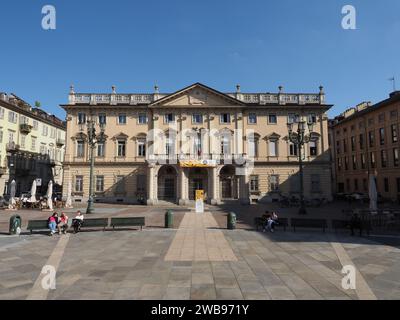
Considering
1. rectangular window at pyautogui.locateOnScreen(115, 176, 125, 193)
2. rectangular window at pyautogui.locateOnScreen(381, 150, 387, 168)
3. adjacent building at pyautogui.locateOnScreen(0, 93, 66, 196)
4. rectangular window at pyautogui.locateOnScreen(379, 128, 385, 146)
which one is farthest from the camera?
rectangular window at pyautogui.locateOnScreen(379, 128, 385, 146)

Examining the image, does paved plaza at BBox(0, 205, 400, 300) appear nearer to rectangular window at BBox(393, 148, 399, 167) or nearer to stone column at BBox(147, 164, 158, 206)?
stone column at BBox(147, 164, 158, 206)

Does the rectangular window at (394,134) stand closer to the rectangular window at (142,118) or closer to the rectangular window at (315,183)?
the rectangular window at (315,183)

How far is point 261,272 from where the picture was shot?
8.71 m

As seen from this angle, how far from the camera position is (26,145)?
46281 mm

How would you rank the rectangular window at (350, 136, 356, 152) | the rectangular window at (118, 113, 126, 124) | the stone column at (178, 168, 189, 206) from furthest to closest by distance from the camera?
the rectangular window at (350, 136, 356, 152)
the rectangular window at (118, 113, 126, 124)
the stone column at (178, 168, 189, 206)

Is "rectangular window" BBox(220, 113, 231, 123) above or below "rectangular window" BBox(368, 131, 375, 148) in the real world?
above

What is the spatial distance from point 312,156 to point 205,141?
1601 cm

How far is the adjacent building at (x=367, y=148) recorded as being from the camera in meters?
40.7

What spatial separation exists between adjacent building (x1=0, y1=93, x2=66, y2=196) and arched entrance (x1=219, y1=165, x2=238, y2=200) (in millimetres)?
27500

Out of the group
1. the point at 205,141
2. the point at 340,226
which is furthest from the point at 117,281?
the point at 205,141

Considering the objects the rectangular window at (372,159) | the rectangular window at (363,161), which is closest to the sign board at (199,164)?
the rectangular window at (372,159)

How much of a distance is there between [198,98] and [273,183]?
16.6m

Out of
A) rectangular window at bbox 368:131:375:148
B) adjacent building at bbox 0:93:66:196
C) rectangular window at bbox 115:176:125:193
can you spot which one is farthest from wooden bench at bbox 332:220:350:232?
adjacent building at bbox 0:93:66:196

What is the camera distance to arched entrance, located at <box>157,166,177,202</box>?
129 ft
